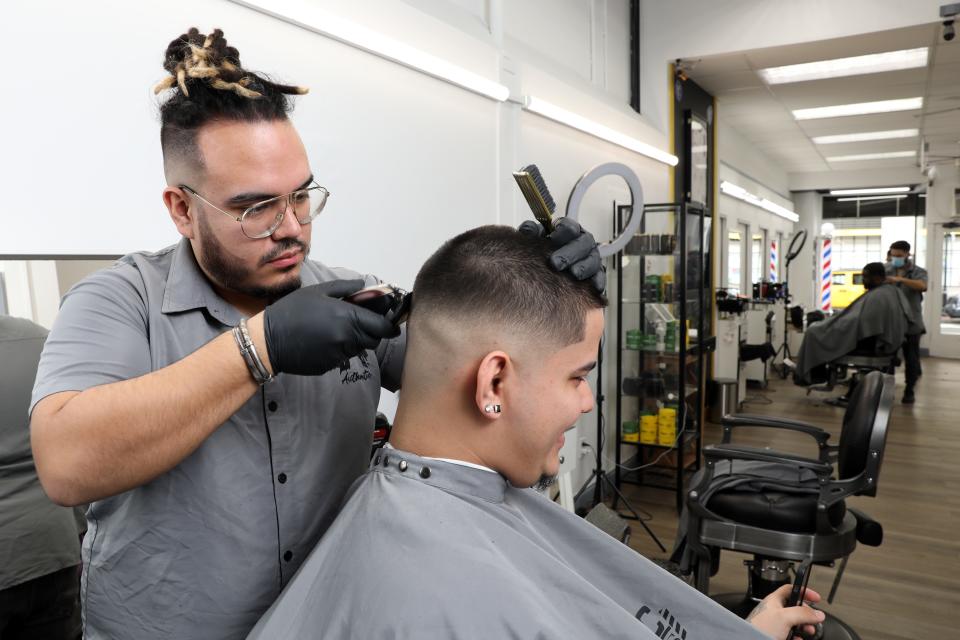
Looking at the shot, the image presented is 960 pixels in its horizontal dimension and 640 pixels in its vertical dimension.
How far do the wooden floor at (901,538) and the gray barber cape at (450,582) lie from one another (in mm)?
1987

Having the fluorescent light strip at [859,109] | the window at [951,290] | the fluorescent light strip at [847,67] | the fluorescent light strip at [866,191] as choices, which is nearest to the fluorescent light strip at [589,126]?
the fluorescent light strip at [847,67]

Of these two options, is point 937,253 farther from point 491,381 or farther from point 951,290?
point 491,381

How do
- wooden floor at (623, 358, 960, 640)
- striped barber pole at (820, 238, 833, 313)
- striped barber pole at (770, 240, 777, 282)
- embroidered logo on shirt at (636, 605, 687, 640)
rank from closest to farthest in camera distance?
embroidered logo on shirt at (636, 605, 687, 640) → wooden floor at (623, 358, 960, 640) → striped barber pole at (770, 240, 777, 282) → striped barber pole at (820, 238, 833, 313)

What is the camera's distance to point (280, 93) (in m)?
1.06

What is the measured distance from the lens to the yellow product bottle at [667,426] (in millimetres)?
4082

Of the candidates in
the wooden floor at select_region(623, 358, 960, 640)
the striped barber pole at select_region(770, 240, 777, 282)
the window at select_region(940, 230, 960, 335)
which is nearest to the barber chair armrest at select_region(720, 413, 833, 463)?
the wooden floor at select_region(623, 358, 960, 640)

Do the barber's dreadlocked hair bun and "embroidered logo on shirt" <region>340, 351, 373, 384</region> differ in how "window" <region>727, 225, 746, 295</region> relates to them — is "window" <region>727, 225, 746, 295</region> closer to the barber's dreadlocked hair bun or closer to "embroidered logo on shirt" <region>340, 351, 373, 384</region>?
"embroidered logo on shirt" <region>340, 351, 373, 384</region>

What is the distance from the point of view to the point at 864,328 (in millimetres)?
6289

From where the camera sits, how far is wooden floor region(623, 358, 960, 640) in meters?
2.71

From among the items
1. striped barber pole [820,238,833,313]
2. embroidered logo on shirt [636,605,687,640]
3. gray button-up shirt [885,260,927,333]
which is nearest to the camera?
embroidered logo on shirt [636,605,687,640]

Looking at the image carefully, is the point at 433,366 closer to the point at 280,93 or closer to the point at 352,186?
the point at 280,93

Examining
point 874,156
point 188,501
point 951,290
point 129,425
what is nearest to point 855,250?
point 951,290

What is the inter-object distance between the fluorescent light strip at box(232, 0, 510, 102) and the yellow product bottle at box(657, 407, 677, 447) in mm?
2262

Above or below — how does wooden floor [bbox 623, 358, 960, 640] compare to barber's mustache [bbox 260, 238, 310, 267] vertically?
below
